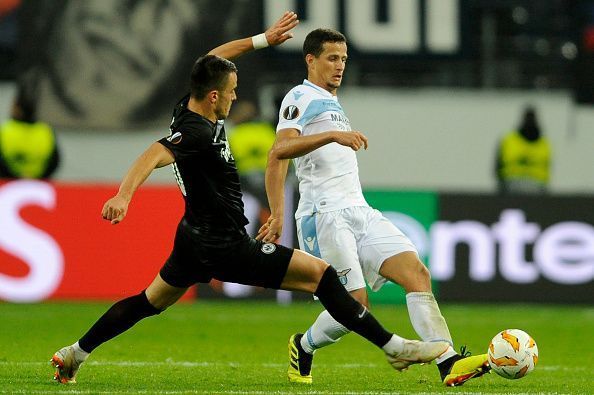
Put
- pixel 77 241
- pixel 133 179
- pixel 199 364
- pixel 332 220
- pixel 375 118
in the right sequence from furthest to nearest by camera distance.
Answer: pixel 375 118 → pixel 77 241 → pixel 199 364 → pixel 332 220 → pixel 133 179

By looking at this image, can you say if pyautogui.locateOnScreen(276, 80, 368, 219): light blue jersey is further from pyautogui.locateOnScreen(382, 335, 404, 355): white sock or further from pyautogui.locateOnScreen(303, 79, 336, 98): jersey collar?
pyautogui.locateOnScreen(382, 335, 404, 355): white sock

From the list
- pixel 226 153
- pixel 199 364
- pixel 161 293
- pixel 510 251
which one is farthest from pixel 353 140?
pixel 510 251

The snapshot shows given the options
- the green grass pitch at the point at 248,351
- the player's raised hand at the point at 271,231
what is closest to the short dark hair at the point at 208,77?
the player's raised hand at the point at 271,231

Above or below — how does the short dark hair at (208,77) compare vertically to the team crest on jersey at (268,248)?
above

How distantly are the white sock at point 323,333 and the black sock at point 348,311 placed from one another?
708mm

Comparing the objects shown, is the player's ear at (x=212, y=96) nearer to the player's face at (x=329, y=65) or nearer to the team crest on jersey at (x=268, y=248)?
the team crest on jersey at (x=268, y=248)

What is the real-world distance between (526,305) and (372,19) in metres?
6.24

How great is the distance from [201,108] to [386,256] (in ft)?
4.92

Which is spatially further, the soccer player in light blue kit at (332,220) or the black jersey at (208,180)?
the soccer player in light blue kit at (332,220)

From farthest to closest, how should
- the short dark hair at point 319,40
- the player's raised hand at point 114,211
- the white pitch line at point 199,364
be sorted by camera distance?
the white pitch line at point 199,364 → the short dark hair at point 319,40 → the player's raised hand at point 114,211

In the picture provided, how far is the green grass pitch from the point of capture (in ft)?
28.5

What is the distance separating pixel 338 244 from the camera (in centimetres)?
903

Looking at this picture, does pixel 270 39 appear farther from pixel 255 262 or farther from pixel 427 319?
pixel 427 319

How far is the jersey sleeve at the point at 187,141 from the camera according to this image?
8.16 meters
